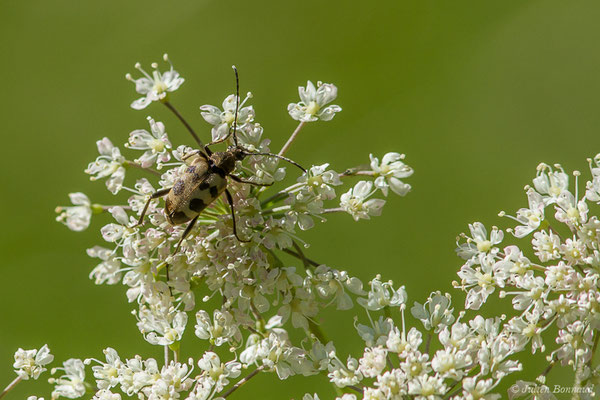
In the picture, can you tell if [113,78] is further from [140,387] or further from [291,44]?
[140,387]

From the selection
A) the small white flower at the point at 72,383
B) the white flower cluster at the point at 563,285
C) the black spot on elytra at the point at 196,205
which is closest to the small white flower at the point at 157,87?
the black spot on elytra at the point at 196,205

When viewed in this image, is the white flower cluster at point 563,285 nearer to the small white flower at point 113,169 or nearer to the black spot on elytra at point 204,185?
the black spot on elytra at point 204,185

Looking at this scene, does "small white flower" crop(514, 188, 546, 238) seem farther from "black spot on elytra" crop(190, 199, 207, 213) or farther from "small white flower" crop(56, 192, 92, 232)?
"small white flower" crop(56, 192, 92, 232)

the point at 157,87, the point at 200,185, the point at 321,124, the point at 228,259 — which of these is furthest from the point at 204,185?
the point at 321,124

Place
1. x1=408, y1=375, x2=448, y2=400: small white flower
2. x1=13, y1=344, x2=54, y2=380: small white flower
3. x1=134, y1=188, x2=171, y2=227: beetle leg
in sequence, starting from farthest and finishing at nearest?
x1=13, y1=344, x2=54, y2=380: small white flower < x1=134, y1=188, x2=171, y2=227: beetle leg < x1=408, y1=375, x2=448, y2=400: small white flower

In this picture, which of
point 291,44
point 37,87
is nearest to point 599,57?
point 291,44

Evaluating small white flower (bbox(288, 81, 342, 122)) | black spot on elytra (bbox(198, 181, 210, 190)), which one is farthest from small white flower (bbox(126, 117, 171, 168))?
small white flower (bbox(288, 81, 342, 122))

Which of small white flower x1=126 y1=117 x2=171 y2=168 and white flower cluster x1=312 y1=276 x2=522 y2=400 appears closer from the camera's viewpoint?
white flower cluster x1=312 y1=276 x2=522 y2=400
